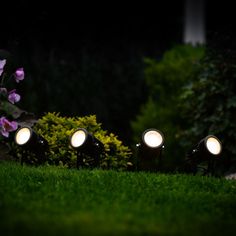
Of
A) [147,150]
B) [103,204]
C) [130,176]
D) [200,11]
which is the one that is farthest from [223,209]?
[200,11]

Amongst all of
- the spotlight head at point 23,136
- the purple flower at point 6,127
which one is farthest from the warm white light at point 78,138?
the purple flower at point 6,127

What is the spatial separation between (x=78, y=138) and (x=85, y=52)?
9.38m

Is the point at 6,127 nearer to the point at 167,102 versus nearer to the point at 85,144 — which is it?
the point at 85,144

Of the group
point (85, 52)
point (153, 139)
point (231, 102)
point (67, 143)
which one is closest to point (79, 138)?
point (67, 143)

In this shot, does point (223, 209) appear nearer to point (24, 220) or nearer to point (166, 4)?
point (24, 220)

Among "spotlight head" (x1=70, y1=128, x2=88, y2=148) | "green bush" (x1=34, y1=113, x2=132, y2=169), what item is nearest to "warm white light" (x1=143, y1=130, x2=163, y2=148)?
Answer: "green bush" (x1=34, y1=113, x2=132, y2=169)

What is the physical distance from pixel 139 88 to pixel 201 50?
1.82m

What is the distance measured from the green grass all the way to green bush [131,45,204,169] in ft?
19.3

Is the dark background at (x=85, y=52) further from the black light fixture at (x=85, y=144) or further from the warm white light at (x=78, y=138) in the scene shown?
the warm white light at (x=78, y=138)

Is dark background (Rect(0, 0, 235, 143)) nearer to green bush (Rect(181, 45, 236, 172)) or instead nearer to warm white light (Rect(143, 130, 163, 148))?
green bush (Rect(181, 45, 236, 172))

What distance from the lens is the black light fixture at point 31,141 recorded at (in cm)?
998

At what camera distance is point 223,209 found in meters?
7.67

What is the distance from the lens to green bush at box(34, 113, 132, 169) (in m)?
10.9

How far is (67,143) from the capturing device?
429 inches
